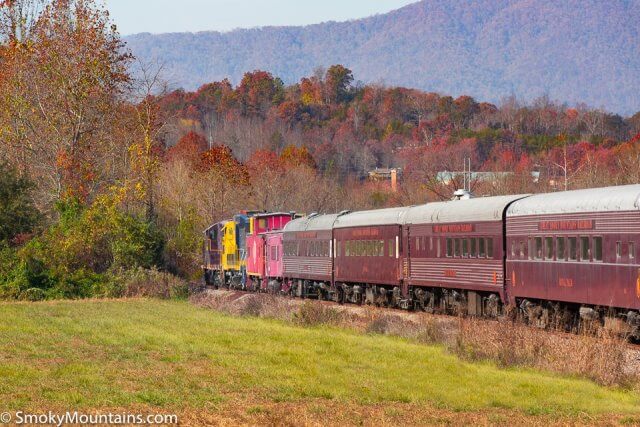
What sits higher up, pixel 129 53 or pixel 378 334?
pixel 129 53

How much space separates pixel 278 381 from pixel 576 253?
1152cm

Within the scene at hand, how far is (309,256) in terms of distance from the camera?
51.5 metres

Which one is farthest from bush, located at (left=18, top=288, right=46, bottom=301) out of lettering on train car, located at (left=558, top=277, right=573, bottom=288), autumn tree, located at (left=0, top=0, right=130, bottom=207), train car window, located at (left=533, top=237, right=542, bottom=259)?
lettering on train car, located at (left=558, top=277, right=573, bottom=288)

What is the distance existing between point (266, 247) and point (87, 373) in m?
39.5

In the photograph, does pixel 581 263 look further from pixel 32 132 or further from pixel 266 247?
pixel 32 132

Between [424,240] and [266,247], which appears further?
[266,247]

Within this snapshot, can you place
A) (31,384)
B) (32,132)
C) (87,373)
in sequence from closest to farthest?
1. (31,384)
2. (87,373)
3. (32,132)

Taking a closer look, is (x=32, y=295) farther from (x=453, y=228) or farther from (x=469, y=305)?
(x=469, y=305)

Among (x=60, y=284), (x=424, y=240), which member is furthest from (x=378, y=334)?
(x=60, y=284)

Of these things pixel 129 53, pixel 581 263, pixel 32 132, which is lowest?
pixel 581 263

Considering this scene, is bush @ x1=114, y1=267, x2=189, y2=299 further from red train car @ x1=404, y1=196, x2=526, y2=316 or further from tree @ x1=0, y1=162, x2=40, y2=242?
red train car @ x1=404, y1=196, x2=526, y2=316

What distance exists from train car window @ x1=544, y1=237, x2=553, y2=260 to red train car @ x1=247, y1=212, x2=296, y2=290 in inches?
1168

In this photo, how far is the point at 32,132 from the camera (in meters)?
57.3

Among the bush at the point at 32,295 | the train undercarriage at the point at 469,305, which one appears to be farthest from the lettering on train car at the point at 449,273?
the bush at the point at 32,295
